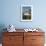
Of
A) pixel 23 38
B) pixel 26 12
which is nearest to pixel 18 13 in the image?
pixel 26 12

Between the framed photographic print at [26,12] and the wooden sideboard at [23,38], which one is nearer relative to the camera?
the wooden sideboard at [23,38]

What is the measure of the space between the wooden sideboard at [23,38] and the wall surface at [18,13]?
22.1 inches

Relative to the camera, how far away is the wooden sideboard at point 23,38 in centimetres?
359

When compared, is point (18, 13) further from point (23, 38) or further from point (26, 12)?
point (23, 38)

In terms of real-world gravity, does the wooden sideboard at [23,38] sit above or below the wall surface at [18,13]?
below

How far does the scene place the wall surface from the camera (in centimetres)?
406

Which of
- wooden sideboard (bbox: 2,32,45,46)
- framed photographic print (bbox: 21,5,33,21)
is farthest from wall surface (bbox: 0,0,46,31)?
wooden sideboard (bbox: 2,32,45,46)

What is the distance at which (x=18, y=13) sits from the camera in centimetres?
408

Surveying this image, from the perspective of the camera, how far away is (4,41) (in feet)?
11.9

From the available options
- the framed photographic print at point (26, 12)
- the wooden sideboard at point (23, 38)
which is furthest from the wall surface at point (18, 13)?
the wooden sideboard at point (23, 38)

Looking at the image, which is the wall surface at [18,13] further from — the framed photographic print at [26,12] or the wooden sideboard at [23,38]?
the wooden sideboard at [23,38]

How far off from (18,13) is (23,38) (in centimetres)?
93

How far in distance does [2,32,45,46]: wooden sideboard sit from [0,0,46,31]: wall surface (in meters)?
0.56

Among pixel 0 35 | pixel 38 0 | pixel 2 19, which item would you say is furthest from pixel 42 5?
pixel 0 35
